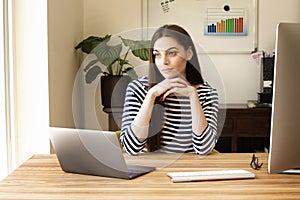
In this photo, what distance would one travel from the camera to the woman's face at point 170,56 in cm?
187

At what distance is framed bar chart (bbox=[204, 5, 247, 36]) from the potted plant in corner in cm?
53

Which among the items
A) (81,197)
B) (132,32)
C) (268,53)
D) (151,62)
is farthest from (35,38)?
(268,53)

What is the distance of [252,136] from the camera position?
3.36 m

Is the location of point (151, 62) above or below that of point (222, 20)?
below

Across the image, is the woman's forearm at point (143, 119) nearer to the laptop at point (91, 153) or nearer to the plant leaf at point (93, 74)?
the laptop at point (91, 153)

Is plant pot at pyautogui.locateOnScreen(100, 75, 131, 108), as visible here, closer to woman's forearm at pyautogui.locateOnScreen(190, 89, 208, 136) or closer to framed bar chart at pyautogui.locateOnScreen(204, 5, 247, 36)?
framed bar chart at pyautogui.locateOnScreen(204, 5, 247, 36)

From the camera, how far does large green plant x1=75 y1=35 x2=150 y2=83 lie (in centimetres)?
334

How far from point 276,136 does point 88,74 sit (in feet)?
8.03

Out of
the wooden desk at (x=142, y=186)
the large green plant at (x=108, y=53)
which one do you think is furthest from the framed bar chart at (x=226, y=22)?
the wooden desk at (x=142, y=186)

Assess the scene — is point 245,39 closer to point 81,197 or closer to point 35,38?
point 35,38

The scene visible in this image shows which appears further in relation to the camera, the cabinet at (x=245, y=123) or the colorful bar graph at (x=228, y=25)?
the colorful bar graph at (x=228, y=25)

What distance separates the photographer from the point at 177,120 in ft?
6.48

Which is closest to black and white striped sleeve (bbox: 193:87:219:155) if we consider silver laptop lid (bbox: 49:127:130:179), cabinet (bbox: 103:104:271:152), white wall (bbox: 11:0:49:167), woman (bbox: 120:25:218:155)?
woman (bbox: 120:25:218:155)

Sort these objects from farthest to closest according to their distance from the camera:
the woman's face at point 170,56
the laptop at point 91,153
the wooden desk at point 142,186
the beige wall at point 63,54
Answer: the beige wall at point 63,54
the woman's face at point 170,56
the laptop at point 91,153
the wooden desk at point 142,186
